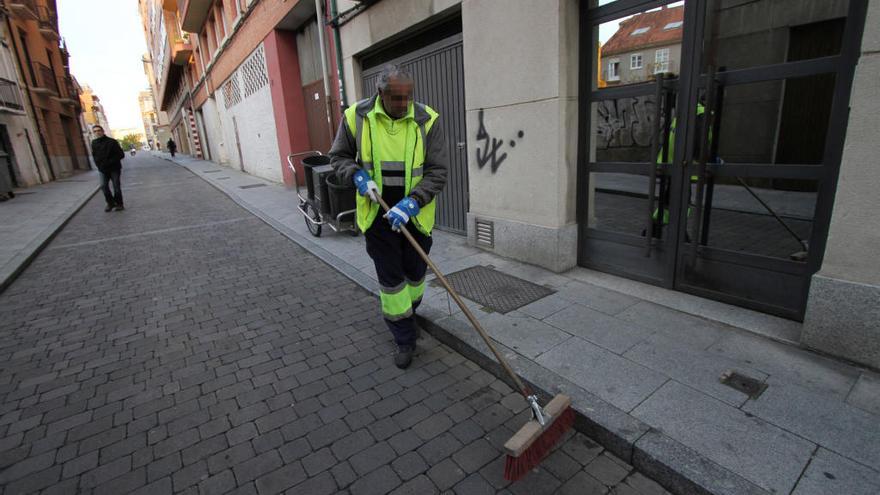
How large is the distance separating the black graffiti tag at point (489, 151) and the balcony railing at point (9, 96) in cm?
1731

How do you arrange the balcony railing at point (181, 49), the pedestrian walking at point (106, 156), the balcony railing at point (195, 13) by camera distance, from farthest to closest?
1. the balcony railing at point (181, 49)
2. the balcony railing at point (195, 13)
3. the pedestrian walking at point (106, 156)

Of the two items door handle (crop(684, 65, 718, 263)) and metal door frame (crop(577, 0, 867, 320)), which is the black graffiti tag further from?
door handle (crop(684, 65, 718, 263))

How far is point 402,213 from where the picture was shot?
2861mm

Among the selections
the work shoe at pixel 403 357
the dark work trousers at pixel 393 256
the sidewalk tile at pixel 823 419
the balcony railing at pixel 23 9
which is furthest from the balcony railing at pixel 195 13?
the sidewalk tile at pixel 823 419

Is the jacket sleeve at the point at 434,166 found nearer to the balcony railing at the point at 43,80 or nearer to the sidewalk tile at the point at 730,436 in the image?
the sidewalk tile at the point at 730,436

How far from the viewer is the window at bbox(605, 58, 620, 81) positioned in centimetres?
438

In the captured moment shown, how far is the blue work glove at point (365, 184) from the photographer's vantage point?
9.68 feet

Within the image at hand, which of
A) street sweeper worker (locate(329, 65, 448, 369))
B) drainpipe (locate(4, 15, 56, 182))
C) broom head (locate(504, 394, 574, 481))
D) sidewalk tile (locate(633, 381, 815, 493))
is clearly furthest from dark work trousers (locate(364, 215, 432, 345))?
drainpipe (locate(4, 15, 56, 182))

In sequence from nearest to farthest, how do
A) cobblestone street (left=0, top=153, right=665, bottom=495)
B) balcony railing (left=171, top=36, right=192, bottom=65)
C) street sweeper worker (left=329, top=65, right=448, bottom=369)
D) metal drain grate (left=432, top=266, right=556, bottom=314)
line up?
cobblestone street (left=0, top=153, right=665, bottom=495), street sweeper worker (left=329, top=65, right=448, bottom=369), metal drain grate (left=432, top=266, right=556, bottom=314), balcony railing (left=171, top=36, right=192, bottom=65)

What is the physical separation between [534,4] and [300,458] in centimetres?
430

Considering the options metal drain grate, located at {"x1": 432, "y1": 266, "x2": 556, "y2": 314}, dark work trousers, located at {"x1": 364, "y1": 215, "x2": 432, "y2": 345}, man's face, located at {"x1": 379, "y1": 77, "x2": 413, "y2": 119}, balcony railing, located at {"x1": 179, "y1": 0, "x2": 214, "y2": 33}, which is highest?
balcony railing, located at {"x1": 179, "y1": 0, "x2": 214, "y2": 33}

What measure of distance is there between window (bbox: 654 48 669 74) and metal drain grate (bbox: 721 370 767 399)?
9.01ft

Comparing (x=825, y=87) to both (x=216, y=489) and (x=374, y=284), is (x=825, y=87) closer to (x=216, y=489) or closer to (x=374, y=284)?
(x=374, y=284)

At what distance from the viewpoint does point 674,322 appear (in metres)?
3.44
